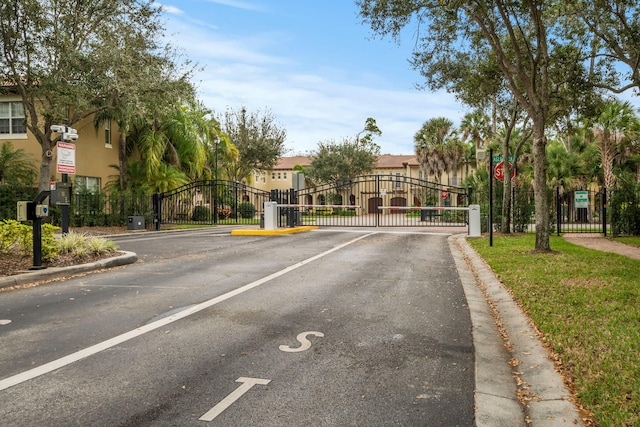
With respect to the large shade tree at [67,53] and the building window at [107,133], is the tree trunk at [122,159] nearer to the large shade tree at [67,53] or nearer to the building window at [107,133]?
the building window at [107,133]

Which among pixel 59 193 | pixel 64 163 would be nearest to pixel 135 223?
pixel 64 163

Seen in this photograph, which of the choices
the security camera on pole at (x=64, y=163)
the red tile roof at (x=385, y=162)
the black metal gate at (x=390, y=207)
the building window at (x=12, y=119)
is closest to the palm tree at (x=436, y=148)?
the black metal gate at (x=390, y=207)

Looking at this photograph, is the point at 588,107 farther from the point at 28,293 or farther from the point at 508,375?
the point at 28,293

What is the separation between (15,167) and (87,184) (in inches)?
153

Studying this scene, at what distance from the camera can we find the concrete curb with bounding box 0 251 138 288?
8.37 metres

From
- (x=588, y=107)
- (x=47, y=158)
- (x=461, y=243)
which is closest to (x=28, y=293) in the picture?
(x=461, y=243)

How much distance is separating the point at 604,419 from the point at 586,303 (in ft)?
12.1

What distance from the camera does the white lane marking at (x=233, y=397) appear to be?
3451mm

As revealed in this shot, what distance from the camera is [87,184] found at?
89.1 ft

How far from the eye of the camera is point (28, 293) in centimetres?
776

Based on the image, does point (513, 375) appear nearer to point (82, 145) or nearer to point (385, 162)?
point (82, 145)

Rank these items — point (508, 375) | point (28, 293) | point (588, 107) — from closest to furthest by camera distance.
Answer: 1. point (508, 375)
2. point (28, 293)
3. point (588, 107)

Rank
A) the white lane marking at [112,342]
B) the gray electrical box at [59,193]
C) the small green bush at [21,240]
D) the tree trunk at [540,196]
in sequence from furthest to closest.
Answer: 1. the tree trunk at [540,196]
2. the gray electrical box at [59,193]
3. the small green bush at [21,240]
4. the white lane marking at [112,342]

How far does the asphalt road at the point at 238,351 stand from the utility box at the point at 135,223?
14248 mm
